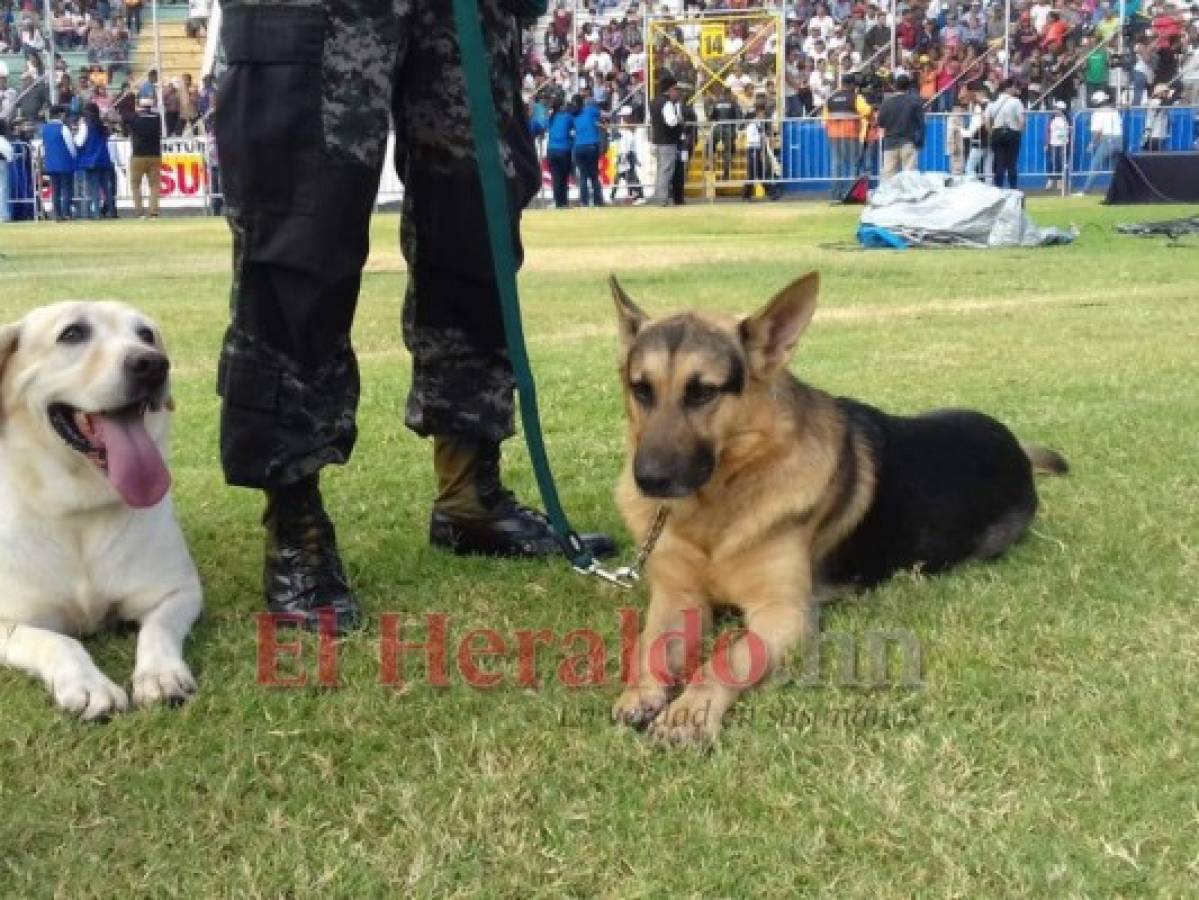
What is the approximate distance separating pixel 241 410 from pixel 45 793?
1.08 metres

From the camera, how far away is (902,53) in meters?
30.5

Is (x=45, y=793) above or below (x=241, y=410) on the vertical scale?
below

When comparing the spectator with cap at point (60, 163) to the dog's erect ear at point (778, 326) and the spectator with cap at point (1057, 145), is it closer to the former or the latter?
the spectator with cap at point (1057, 145)

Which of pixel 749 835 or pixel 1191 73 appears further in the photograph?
pixel 1191 73

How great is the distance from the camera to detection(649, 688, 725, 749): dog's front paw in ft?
8.15

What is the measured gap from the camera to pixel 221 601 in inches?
135

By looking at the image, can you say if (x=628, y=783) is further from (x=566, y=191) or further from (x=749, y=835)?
(x=566, y=191)

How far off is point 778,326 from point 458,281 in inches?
35.7

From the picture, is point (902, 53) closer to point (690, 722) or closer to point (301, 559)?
point (301, 559)

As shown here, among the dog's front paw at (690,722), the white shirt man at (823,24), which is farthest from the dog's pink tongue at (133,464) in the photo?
the white shirt man at (823,24)

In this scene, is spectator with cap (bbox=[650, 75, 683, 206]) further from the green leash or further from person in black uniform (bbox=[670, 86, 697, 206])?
the green leash

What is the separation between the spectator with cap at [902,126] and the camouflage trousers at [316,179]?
67.7ft

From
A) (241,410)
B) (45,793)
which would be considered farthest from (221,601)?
(45,793)

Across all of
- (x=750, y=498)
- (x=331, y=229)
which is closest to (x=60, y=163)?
(x=331, y=229)
